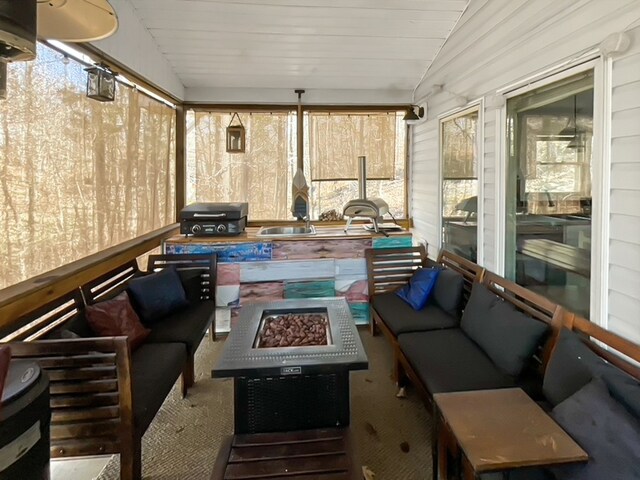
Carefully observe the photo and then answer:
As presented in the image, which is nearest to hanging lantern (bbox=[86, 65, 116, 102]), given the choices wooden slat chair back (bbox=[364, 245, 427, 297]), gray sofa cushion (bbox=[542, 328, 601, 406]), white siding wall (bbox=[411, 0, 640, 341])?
wooden slat chair back (bbox=[364, 245, 427, 297])

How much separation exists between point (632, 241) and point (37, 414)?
7.77 ft

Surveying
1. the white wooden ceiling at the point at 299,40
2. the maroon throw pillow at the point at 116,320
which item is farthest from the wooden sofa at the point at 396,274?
the white wooden ceiling at the point at 299,40

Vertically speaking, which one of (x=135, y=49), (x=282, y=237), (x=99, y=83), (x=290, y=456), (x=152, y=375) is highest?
(x=135, y=49)

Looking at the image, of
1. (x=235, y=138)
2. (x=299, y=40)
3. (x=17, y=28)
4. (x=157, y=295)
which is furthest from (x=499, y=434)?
(x=235, y=138)

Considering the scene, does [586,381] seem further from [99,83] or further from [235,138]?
[235,138]

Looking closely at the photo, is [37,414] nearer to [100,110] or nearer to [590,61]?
[100,110]

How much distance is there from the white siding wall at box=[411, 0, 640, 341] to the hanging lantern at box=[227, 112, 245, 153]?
2.04m

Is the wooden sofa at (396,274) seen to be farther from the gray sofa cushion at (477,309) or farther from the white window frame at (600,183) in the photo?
the white window frame at (600,183)

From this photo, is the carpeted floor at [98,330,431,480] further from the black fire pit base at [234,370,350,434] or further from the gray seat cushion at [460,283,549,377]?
the gray seat cushion at [460,283,549,377]

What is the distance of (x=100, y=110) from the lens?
2742mm

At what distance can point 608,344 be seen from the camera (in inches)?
68.1

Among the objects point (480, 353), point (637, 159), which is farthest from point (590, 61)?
point (480, 353)

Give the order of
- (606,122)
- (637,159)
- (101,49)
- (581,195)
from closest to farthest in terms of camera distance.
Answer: (637,159) < (606,122) < (581,195) < (101,49)

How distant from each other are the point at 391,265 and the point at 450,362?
1.61m
